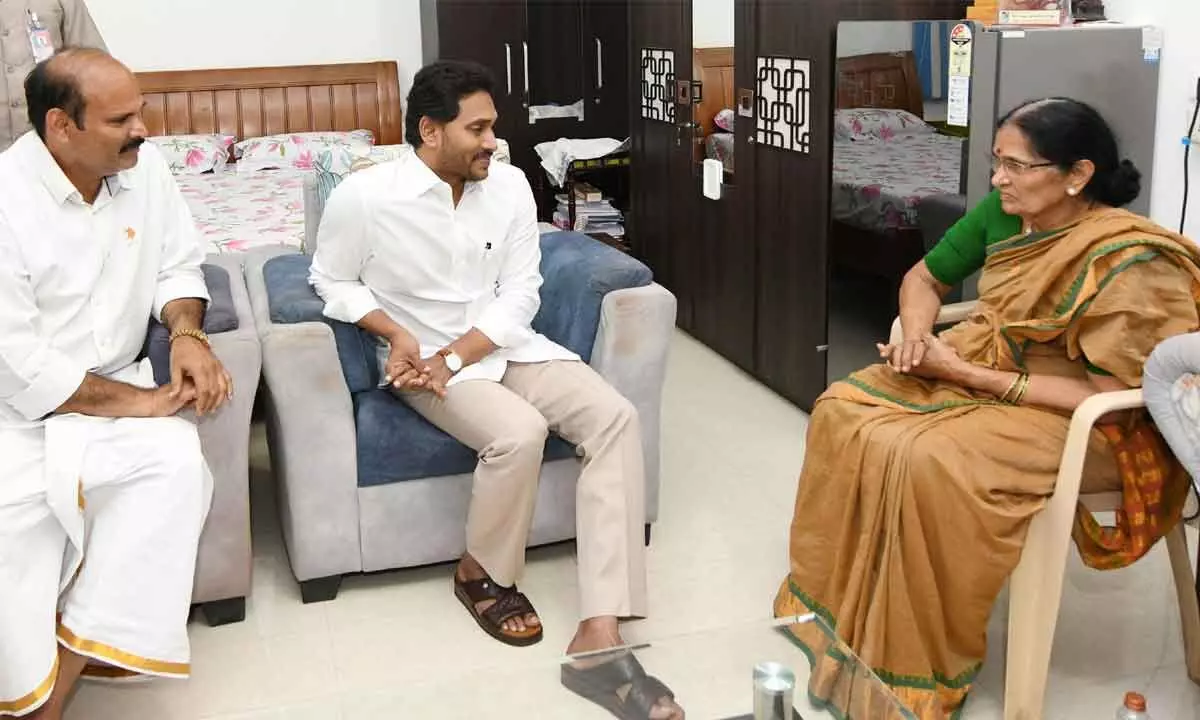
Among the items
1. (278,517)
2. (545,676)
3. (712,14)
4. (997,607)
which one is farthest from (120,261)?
(712,14)

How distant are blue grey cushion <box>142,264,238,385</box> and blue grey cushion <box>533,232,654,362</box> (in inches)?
29.4

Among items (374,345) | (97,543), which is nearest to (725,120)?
(374,345)

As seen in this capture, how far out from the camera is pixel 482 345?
8.78 ft

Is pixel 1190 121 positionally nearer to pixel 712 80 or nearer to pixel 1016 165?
pixel 1016 165

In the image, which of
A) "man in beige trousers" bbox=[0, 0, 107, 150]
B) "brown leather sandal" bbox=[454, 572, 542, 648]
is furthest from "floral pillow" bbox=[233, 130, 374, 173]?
"brown leather sandal" bbox=[454, 572, 542, 648]

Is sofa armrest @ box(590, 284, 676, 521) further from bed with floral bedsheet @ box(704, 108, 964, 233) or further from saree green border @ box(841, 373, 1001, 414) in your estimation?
bed with floral bedsheet @ box(704, 108, 964, 233)

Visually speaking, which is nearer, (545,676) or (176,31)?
(545,676)

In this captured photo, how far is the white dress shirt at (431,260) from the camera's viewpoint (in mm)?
2664

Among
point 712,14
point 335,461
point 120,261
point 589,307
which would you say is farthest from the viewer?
point 712,14

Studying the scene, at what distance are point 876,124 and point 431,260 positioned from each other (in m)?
1.38

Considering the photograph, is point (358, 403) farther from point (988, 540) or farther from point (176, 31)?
point (176, 31)

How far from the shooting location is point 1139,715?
1.98 m

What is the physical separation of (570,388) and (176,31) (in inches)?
134

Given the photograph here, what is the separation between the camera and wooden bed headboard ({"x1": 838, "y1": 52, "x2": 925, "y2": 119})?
3.30 m
